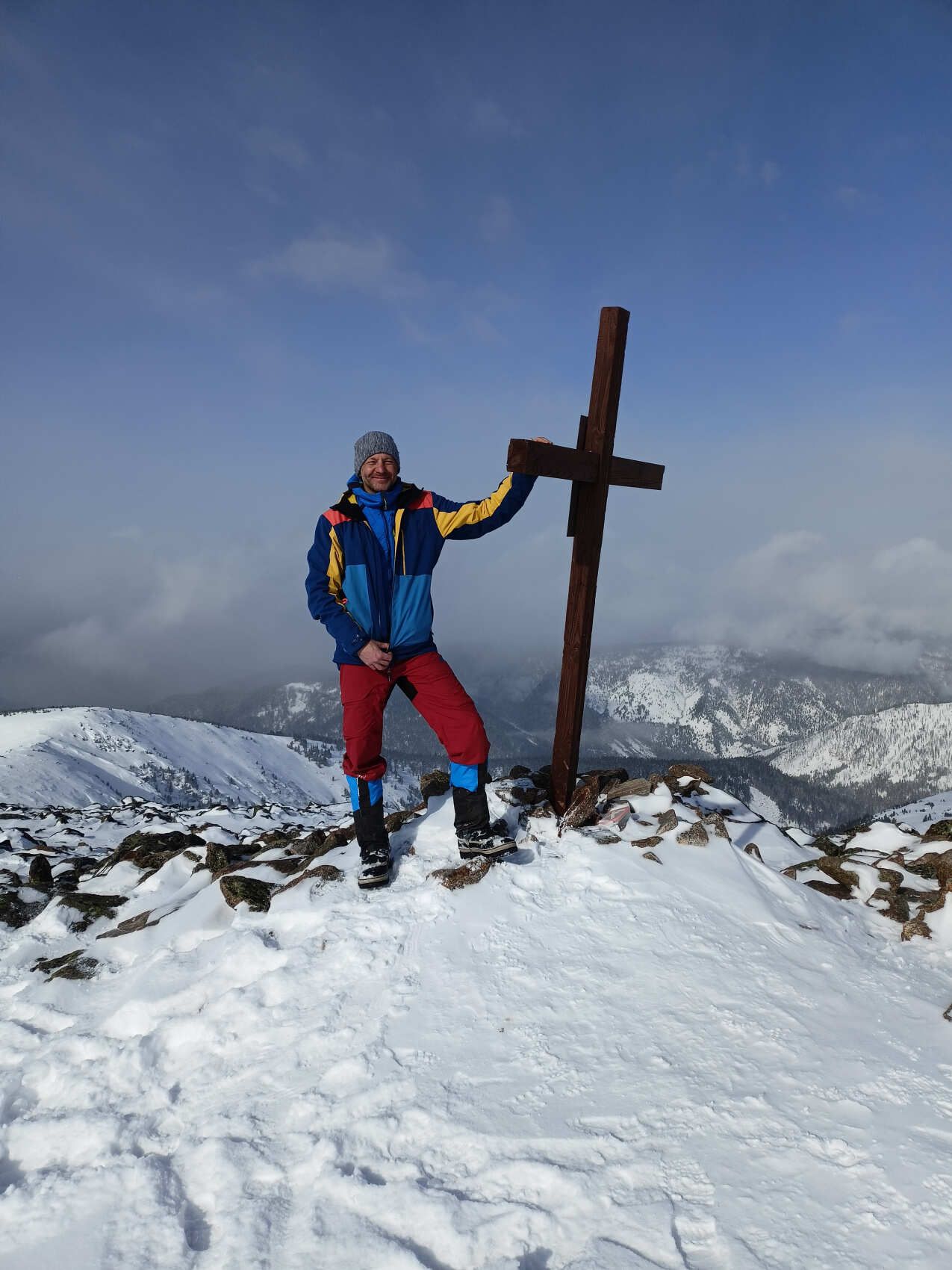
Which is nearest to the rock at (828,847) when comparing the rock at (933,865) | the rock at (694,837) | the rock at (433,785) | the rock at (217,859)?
the rock at (933,865)

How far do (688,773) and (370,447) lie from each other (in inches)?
257

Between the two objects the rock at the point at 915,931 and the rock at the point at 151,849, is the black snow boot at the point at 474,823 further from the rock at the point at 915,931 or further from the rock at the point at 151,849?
the rock at the point at 151,849

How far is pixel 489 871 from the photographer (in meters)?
6.32

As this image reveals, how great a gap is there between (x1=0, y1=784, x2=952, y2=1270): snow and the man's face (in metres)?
3.86

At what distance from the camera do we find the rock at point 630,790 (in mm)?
8188

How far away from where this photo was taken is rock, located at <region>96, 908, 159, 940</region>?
6555 millimetres

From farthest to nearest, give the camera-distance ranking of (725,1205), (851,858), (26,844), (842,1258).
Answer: (26,844) < (851,858) < (725,1205) < (842,1258)

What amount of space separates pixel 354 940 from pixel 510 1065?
182cm

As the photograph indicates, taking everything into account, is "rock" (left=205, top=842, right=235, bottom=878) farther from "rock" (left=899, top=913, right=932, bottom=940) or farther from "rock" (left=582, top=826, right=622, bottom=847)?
"rock" (left=899, top=913, right=932, bottom=940)

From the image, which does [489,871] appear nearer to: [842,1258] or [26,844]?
[842,1258]

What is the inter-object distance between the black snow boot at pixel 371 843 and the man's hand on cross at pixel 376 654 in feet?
4.22

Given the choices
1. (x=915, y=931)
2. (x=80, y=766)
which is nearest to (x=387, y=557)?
(x=915, y=931)

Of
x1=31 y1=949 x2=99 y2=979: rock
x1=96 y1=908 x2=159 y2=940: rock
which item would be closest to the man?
x1=96 y1=908 x2=159 y2=940: rock

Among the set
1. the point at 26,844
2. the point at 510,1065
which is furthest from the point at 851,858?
the point at 26,844
